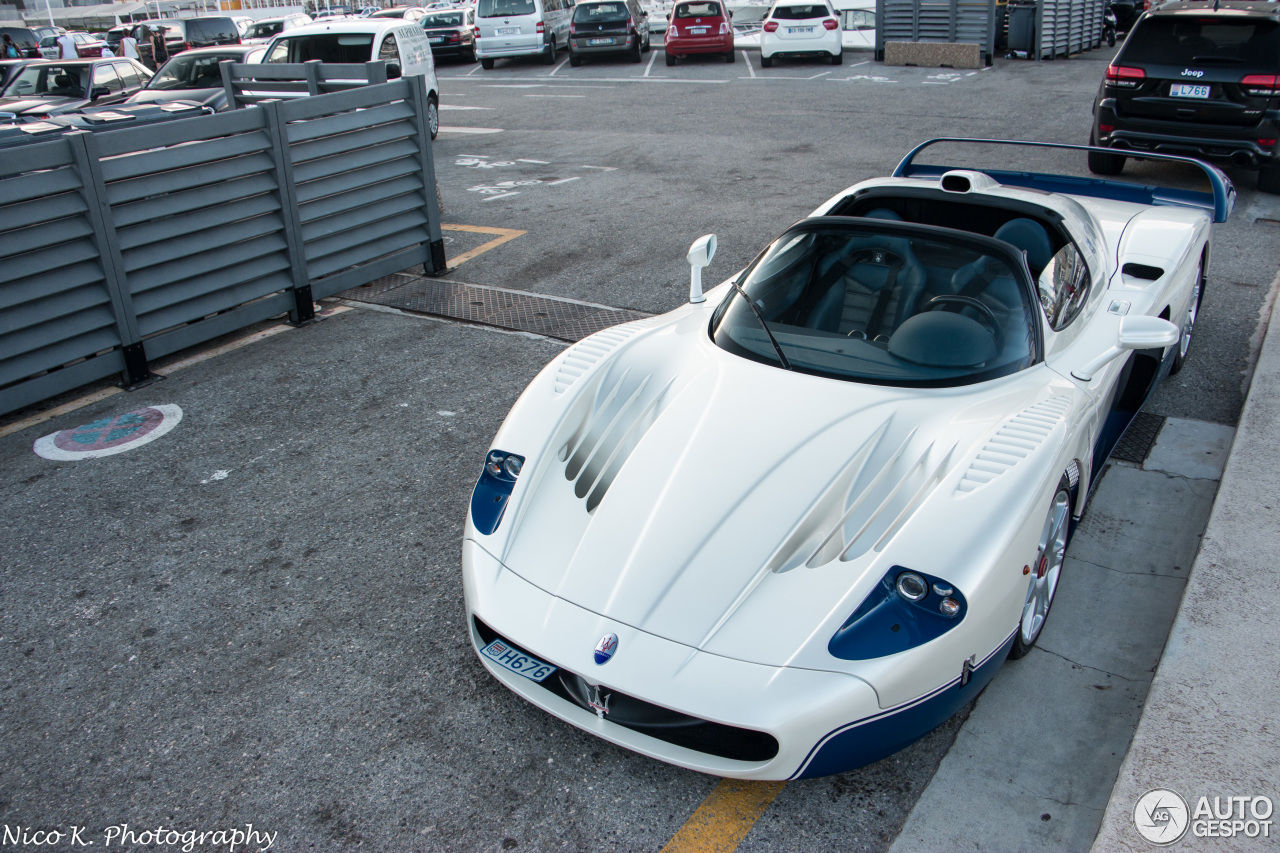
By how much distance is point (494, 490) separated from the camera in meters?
3.21

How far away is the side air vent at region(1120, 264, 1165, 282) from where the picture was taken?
442 cm

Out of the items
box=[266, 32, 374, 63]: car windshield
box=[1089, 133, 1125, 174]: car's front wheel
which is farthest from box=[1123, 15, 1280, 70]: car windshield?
box=[266, 32, 374, 63]: car windshield

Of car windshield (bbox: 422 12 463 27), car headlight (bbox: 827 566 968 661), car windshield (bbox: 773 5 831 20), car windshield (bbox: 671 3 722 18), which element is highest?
car windshield (bbox: 422 12 463 27)

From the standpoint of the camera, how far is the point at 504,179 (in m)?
10.9

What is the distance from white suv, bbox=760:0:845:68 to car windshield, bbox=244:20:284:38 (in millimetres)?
12236

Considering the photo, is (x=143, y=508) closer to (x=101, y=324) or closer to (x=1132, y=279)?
(x=101, y=324)

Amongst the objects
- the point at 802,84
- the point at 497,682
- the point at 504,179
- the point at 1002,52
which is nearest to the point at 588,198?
the point at 504,179

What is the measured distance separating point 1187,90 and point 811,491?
8.04 metres

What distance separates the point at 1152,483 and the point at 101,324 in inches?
224

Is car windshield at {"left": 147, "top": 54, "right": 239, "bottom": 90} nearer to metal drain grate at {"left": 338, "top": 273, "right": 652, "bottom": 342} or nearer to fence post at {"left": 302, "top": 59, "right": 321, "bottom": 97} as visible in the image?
fence post at {"left": 302, "top": 59, "right": 321, "bottom": 97}

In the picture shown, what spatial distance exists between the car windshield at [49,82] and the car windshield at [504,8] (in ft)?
34.9

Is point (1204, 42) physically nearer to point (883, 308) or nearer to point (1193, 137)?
point (1193, 137)

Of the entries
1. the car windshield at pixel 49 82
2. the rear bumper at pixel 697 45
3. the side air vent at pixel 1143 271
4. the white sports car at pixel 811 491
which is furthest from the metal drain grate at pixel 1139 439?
the rear bumper at pixel 697 45

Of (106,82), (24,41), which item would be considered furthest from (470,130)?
(24,41)
